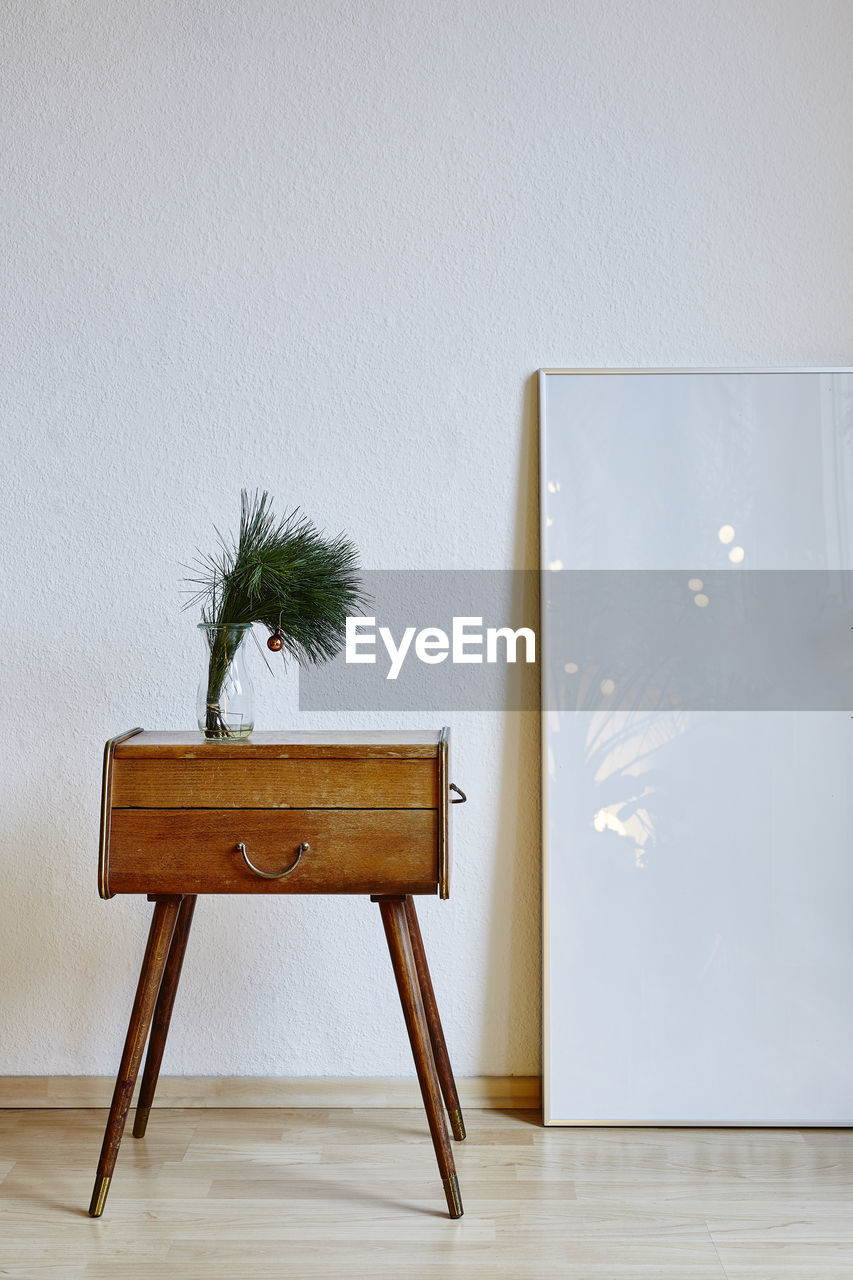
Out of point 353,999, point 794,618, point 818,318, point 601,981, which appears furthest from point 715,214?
point 353,999

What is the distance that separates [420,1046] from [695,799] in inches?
27.0

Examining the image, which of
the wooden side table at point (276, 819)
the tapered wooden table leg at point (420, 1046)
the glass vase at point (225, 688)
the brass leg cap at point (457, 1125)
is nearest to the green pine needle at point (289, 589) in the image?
the glass vase at point (225, 688)

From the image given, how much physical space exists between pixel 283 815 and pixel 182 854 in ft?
0.53

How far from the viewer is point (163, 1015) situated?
1.74m

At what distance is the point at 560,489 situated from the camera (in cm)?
186

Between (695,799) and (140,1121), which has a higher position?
(695,799)

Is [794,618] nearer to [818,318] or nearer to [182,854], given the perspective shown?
[818,318]

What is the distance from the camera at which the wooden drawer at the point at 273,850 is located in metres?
1.47

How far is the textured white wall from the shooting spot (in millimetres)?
1875

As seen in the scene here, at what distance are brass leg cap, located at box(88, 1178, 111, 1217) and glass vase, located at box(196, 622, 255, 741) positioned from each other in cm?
69

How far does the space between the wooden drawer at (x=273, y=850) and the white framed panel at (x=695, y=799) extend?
44 cm

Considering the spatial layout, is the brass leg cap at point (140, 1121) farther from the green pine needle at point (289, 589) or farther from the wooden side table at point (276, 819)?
the green pine needle at point (289, 589)

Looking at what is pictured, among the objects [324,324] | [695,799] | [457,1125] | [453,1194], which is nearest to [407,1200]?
[453,1194]

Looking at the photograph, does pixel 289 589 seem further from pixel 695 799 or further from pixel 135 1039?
pixel 695 799
